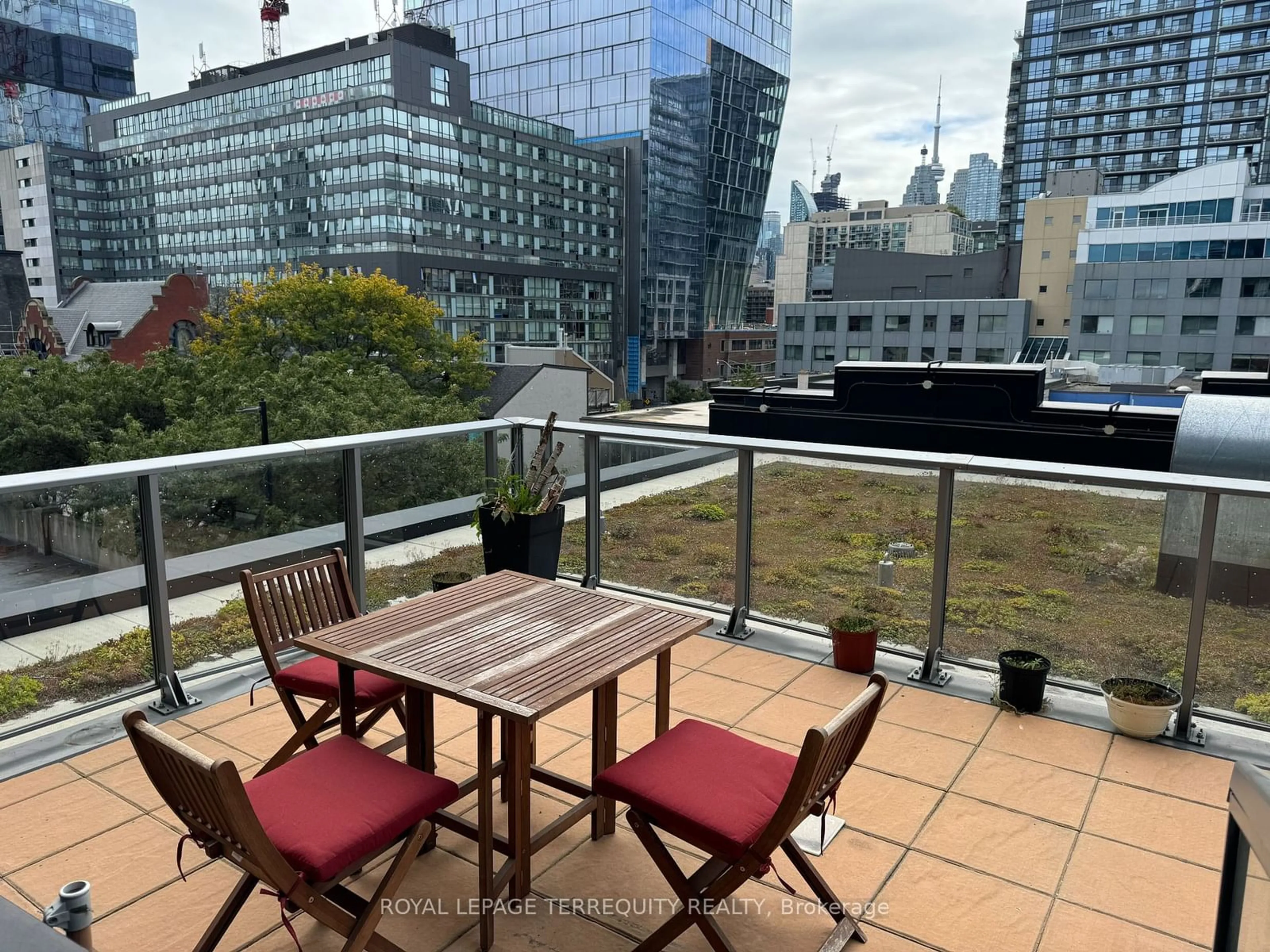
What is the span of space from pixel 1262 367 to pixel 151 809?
6756 centimetres

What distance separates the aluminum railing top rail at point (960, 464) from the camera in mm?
3834

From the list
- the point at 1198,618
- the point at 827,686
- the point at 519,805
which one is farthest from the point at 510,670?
the point at 1198,618

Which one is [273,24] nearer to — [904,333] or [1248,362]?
[904,333]

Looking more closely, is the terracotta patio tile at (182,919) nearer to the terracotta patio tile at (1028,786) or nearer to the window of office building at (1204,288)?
the terracotta patio tile at (1028,786)

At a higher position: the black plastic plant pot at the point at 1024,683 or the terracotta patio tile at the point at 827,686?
the black plastic plant pot at the point at 1024,683

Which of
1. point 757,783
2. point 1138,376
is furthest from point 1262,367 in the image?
point 757,783

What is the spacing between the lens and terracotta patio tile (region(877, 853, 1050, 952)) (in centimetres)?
269

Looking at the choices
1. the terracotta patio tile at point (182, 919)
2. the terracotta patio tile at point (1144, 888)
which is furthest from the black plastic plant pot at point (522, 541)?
the terracotta patio tile at point (1144, 888)

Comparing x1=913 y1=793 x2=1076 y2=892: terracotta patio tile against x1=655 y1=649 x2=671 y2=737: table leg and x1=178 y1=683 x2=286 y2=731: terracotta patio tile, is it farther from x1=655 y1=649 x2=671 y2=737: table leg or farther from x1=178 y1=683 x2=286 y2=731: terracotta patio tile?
x1=178 y1=683 x2=286 y2=731: terracotta patio tile

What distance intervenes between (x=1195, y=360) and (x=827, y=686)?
217 ft

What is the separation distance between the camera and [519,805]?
9.00 feet

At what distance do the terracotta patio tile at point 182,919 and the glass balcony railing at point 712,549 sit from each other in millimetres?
1594

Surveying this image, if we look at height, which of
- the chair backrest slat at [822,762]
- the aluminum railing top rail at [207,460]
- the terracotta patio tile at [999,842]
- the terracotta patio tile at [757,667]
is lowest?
the terracotta patio tile at [999,842]

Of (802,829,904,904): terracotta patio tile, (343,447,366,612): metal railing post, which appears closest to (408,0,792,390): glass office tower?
(343,447,366,612): metal railing post
